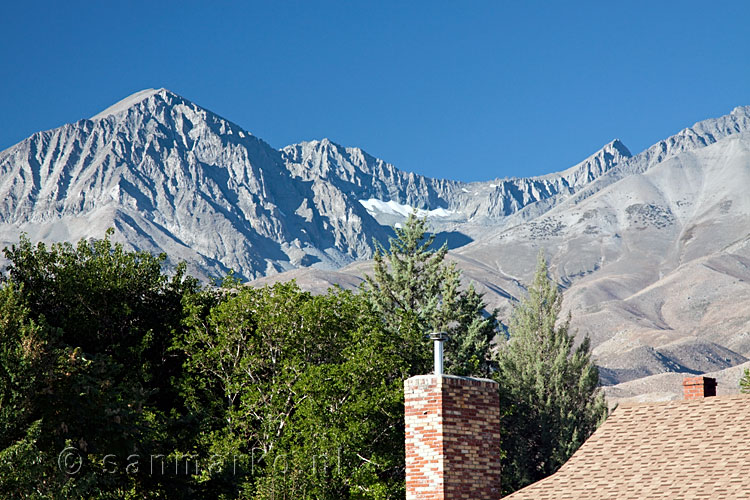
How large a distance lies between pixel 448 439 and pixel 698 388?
6.56 meters

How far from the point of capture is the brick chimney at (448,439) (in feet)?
57.9

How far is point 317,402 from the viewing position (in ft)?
127

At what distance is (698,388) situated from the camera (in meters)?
21.7

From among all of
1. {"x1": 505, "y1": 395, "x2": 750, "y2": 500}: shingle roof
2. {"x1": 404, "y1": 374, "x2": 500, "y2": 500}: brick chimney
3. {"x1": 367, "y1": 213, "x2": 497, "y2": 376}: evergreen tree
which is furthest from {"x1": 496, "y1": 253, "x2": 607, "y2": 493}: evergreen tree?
{"x1": 404, "y1": 374, "x2": 500, "y2": 500}: brick chimney

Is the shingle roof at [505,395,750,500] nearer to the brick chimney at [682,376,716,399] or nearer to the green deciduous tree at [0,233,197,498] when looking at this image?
the brick chimney at [682,376,716,399]

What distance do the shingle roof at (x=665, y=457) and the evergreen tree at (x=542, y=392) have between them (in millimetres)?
30826

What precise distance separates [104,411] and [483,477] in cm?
1862

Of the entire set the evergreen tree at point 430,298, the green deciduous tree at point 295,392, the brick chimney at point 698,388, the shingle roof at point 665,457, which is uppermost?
the evergreen tree at point 430,298

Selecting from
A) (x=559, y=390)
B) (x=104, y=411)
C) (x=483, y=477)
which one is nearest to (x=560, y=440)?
(x=559, y=390)

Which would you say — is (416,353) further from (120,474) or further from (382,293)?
(120,474)

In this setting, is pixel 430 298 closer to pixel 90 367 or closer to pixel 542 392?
pixel 542 392

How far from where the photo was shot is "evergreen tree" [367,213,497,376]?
54.4 meters

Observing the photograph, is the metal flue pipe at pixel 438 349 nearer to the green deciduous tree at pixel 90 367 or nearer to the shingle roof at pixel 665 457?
the shingle roof at pixel 665 457

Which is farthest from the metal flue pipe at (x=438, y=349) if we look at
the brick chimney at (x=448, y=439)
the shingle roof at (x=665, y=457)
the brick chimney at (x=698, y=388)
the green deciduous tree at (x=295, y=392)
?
the green deciduous tree at (x=295, y=392)
